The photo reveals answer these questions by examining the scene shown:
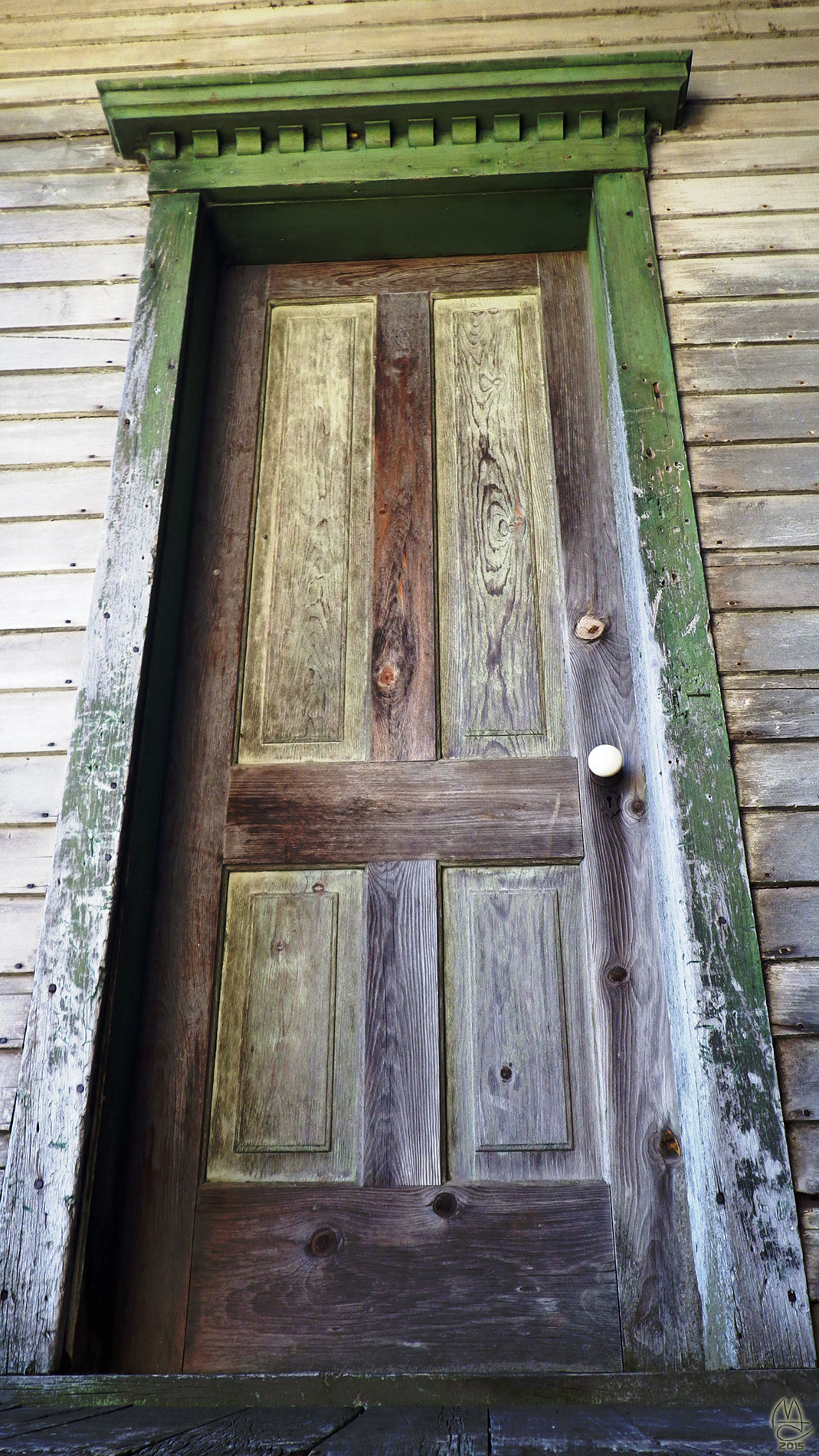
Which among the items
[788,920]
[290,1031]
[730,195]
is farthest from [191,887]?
[730,195]

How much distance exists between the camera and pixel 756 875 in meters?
1.93

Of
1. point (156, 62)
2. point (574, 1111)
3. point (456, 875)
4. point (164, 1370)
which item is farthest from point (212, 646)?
point (156, 62)

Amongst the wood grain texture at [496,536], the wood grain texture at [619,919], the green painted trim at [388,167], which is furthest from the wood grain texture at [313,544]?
the wood grain texture at [619,919]

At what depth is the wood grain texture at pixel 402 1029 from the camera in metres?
1.96

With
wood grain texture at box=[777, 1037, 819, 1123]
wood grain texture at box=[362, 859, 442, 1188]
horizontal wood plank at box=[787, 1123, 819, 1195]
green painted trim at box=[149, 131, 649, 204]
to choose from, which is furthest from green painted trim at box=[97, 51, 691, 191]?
horizontal wood plank at box=[787, 1123, 819, 1195]

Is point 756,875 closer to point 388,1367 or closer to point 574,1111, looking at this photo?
point 574,1111

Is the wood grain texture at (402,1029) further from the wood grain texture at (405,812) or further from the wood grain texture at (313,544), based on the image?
the wood grain texture at (313,544)

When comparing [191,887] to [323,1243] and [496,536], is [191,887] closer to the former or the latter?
[323,1243]

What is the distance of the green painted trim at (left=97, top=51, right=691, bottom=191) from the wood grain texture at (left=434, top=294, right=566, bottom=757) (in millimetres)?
396

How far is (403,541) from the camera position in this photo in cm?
253

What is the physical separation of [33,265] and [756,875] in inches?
95.7

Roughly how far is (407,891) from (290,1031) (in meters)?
0.39

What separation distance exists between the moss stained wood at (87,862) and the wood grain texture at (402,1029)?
56 cm

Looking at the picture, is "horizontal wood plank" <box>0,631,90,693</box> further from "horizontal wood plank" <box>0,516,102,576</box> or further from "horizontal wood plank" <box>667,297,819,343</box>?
"horizontal wood plank" <box>667,297,819,343</box>
